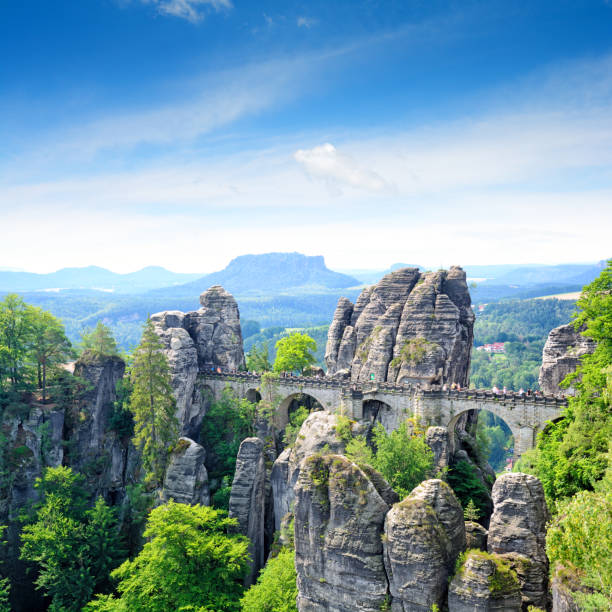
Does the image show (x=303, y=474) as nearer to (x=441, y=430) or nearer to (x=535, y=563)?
(x=535, y=563)

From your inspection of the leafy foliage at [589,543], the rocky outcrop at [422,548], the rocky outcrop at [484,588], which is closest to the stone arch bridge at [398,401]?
the rocky outcrop at [422,548]

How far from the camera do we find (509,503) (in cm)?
2397

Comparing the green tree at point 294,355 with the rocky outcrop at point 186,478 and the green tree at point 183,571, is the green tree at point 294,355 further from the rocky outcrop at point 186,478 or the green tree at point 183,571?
the green tree at point 183,571

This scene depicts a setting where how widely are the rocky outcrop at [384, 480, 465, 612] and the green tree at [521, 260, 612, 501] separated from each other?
8.77 m

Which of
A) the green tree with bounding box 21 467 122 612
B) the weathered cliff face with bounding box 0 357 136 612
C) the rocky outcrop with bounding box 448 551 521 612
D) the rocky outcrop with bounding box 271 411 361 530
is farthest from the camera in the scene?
the weathered cliff face with bounding box 0 357 136 612

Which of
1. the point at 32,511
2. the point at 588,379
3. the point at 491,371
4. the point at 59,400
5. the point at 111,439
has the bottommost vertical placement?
the point at 491,371

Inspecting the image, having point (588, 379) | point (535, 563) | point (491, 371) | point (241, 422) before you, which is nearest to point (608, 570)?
point (535, 563)

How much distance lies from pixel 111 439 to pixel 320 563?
109 feet

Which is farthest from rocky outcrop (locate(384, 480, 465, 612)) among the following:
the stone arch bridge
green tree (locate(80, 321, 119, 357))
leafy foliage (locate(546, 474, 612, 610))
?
green tree (locate(80, 321, 119, 357))

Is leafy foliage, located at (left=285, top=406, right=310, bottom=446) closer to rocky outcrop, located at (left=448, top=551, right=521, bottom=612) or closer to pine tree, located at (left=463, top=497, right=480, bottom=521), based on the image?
pine tree, located at (left=463, top=497, right=480, bottom=521)

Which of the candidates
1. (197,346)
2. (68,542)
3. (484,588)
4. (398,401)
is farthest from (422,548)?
(197,346)

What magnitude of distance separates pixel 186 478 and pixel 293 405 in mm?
16877

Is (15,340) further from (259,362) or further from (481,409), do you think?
(481,409)

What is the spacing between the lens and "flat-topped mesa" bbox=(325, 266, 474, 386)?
51875mm
